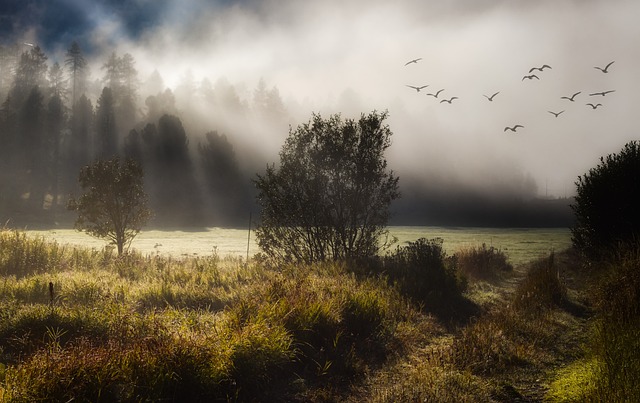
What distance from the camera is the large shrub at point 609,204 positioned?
643 inches

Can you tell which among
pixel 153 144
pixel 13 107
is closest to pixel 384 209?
pixel 153 144

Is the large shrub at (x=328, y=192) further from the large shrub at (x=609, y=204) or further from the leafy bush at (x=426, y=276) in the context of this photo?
the large shrub at (x=609, y=204)

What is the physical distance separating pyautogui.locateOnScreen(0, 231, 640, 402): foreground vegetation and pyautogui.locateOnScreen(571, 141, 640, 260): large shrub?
4.42 m

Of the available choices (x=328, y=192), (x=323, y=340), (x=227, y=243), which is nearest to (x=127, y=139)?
(x=227, y=243)

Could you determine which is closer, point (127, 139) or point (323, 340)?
point (323, 340)

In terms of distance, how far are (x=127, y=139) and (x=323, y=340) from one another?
232 feet

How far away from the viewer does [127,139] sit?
70.3m

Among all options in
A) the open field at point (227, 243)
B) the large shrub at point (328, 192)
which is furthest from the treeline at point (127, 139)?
the large shrub at point (328, 192)

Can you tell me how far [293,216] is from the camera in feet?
55.7

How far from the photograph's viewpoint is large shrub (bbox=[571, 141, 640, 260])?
53.6ft

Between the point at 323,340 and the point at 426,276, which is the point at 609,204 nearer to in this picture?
the point at 426,276

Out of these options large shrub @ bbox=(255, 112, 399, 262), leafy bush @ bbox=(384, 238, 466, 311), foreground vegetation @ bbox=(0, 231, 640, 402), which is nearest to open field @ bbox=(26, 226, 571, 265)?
large shrub @ bbox=(255, 112, 399, 262)

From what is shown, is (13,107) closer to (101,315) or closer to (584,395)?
(101,315)

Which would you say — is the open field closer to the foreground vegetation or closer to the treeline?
the foreground vegetation
